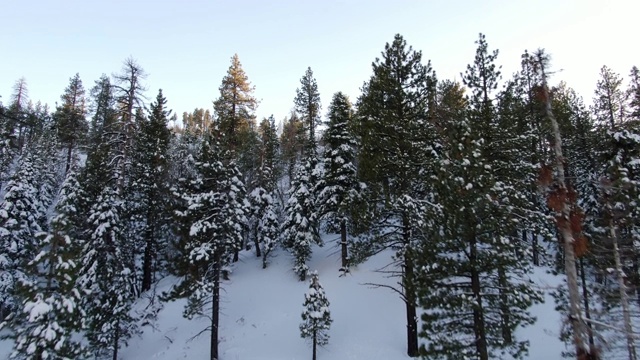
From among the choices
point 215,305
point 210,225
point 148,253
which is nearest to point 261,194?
point 148,253

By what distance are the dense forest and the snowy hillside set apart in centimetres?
123

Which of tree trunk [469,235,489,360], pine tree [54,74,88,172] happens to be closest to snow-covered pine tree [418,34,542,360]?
tree trunk [469,235,489,360]

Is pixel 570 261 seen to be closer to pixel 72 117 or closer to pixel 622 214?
pixel 622 214

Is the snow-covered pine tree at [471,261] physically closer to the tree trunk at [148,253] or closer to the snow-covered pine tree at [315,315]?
the snow-covered pine tree at [315,315]

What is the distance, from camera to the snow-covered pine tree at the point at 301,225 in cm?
2703

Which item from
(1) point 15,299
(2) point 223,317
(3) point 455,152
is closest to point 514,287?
(3) point 455,152

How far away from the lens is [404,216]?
1562 cm

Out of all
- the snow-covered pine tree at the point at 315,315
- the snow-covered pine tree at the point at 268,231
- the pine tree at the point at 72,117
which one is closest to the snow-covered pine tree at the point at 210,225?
the snow-covered pine tree at the point at 315,315

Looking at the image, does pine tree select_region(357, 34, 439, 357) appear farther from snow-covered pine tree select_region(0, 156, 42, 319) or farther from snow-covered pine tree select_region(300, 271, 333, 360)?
snow-covered pine tree select_region(0, 156, 42, 319)

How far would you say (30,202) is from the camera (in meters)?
26.5

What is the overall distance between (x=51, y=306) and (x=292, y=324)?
41.7 ft

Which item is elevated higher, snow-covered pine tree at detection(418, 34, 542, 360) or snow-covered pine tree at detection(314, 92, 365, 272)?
snow-covered pine tree at detection(314, 92, 365, 272)

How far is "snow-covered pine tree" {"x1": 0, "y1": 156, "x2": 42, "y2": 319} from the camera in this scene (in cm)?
2316

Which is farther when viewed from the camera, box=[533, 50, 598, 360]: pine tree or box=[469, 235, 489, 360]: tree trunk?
box=[469, 235, 489, 360]: tree trunk
